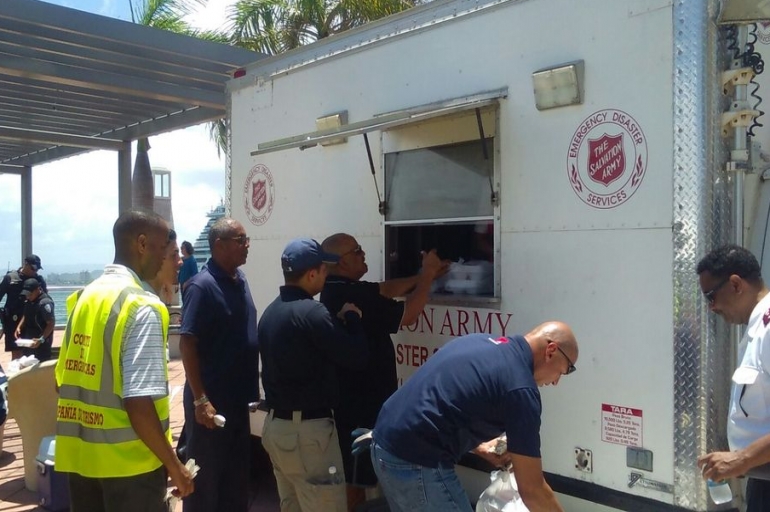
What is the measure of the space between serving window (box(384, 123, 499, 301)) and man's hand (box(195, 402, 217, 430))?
1130 mm

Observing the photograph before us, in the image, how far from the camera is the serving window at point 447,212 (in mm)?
3487

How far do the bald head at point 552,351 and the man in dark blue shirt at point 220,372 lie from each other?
1824 millimetres

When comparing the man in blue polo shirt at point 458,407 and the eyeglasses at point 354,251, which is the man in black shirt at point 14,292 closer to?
the eyeglasses at point 354,251

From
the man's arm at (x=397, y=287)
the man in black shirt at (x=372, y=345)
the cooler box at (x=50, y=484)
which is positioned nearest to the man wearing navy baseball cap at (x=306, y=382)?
the man in black shirt at (x=372, y=345)

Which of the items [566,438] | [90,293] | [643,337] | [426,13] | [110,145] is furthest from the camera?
[110,145]

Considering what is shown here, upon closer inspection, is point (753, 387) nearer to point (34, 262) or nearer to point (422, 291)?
point (422, 291)

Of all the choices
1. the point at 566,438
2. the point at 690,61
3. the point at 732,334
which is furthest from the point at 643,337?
the point at 690,61

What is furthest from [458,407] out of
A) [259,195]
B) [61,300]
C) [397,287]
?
[61,300]

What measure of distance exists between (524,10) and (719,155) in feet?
3.59

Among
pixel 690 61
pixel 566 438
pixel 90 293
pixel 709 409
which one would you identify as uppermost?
pixel 690 61

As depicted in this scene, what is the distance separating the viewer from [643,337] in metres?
2.79

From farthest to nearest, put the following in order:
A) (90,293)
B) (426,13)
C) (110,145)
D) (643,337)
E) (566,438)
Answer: (110,145) < (426,13) < (566,438) < (643,337) < (90,293)

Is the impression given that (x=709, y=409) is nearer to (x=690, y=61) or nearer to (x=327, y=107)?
(x=690, y=61)

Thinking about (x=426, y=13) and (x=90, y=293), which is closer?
(x=90, y=293)
